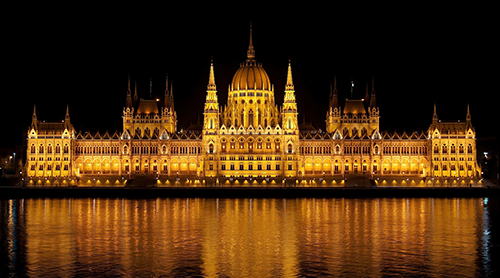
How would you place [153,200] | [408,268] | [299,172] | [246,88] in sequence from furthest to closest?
[246,88] < [299,172] < [153,200] < [408,268]

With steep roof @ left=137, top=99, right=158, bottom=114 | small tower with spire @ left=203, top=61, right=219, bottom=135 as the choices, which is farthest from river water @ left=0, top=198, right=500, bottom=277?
steep roof @ left=137, top=99, right=158, bottom=114

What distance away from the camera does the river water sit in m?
52.6

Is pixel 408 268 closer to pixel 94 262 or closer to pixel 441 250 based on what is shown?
pixel 441 250

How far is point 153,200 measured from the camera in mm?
108375

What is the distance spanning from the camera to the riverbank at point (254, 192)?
114m

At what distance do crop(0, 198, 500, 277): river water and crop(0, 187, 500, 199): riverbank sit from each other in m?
13.1

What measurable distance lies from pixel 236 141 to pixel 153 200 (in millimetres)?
32152

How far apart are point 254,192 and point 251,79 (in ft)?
126

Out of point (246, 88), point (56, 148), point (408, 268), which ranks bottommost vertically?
point (408, 268)

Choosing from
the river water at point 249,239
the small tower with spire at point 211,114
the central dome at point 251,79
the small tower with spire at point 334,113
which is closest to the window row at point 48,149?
the small tower with spire at point 211,114

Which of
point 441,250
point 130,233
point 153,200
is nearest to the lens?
point 441,250

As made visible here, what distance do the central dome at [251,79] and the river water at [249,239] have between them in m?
49.9

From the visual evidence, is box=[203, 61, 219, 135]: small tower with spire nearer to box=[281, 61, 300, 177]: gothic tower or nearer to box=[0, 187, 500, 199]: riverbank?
box=[281, 61, 300, 177]: gothic tower

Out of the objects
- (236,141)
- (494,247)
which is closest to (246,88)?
(236,141)
